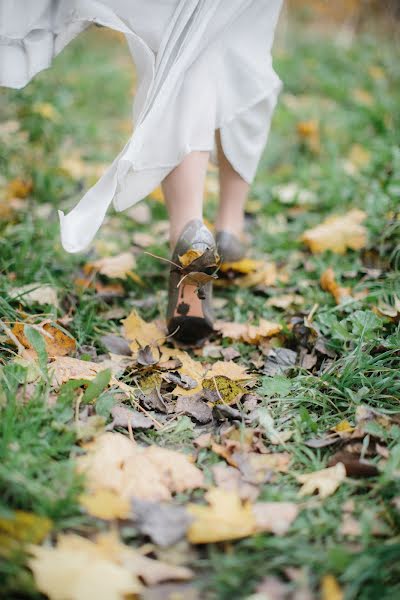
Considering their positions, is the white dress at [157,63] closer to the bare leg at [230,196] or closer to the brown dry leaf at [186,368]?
the bare leg at [230,196]

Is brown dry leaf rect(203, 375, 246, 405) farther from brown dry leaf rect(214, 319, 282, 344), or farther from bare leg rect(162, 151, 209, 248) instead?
bare leg rect(162, 151, 209, 248)

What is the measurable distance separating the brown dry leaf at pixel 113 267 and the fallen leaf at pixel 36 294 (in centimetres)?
20

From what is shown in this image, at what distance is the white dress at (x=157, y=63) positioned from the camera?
1.29 metres

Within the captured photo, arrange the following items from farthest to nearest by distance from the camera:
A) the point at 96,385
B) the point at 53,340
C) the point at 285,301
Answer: the point at 285,301, the point at 53,340, the point at 96,385

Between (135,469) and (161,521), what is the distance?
0.42ft

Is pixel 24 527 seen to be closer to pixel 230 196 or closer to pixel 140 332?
pixel 140 332

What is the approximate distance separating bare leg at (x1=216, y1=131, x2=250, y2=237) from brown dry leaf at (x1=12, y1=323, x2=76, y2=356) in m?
0.67

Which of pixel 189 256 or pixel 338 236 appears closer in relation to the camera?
pixel 189 256

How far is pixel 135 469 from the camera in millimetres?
1012

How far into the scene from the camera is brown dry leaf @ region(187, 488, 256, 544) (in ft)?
2.89

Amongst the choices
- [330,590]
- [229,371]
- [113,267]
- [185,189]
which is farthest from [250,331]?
[330,590]

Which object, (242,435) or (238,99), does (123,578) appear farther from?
(238,99)

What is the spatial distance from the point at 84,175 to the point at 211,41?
1249 millimetres

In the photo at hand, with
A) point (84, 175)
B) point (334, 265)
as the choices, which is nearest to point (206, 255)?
point (334, 265)
